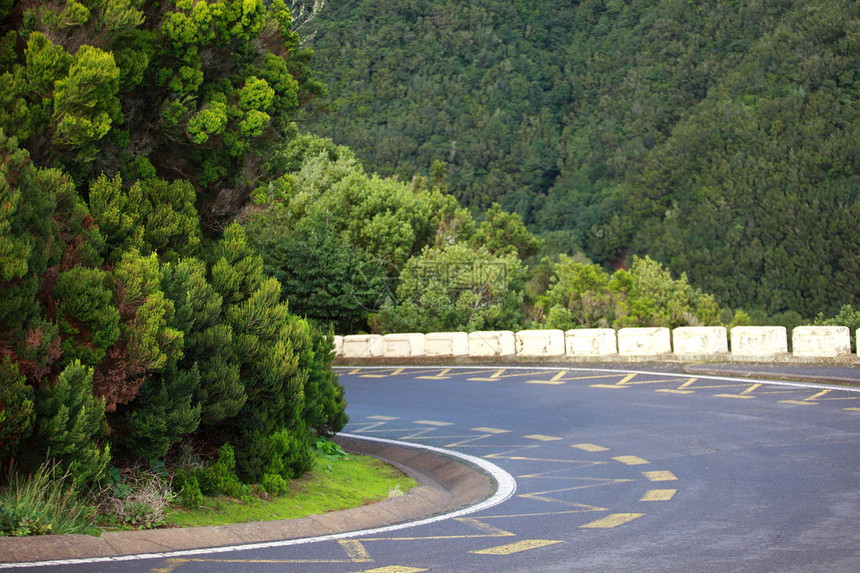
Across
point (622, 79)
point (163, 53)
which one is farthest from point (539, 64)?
point (163, 53)

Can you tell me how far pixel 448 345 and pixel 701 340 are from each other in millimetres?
5988

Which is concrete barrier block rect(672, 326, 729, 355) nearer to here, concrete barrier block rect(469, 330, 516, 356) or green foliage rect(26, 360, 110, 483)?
concrete barrier block rect(469, 330, 516, 356)

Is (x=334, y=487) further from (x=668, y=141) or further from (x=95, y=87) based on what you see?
(x=668, y=141)

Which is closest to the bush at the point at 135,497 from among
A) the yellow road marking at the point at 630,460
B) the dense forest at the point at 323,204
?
the dense forest at the point at 323,204

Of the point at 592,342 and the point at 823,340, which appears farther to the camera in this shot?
the point at 592,342

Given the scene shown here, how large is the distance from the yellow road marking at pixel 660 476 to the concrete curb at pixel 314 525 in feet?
5.53

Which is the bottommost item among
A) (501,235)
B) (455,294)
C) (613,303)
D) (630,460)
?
(630,460)

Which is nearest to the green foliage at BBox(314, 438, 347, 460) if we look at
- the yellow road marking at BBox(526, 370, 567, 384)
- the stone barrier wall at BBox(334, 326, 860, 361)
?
the stone barrier wall at BBox(334, 326, 860, 361)

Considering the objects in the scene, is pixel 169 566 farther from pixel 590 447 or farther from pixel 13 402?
pixel 590 447

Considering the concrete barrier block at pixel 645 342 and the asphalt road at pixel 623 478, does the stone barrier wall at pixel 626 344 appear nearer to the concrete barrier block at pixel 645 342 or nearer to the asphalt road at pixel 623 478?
the concrete barrier block at pixel 645 342

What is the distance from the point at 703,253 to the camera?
75.4 m

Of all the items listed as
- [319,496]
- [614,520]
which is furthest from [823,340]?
[319,496]

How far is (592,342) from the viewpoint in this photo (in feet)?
76.0

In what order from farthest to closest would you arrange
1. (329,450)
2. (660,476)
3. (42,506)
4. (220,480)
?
1. (329,450)
2. (660,476)
3. (220,480)
4. (42,506)
